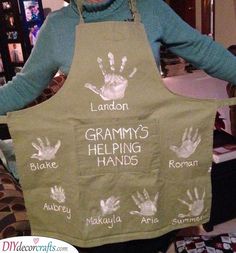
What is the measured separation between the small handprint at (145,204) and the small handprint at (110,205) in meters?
0.04

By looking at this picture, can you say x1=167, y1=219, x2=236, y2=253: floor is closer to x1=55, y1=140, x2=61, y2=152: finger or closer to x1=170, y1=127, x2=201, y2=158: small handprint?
x1=170, y1=127, x2=201, y2=158: small handprint

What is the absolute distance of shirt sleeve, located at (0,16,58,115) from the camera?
2.50ft

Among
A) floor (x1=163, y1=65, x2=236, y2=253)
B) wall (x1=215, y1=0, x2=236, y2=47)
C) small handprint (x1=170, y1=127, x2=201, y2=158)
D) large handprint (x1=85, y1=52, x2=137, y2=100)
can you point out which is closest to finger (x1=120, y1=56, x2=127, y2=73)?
large handprint (x1=85, y1=52, x2=137, y2=100)

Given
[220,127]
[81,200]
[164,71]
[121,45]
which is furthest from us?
[164,71]

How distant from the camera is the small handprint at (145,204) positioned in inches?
33.6

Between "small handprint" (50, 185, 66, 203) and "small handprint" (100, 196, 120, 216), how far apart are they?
0.10m

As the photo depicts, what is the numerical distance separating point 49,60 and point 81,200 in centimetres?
34

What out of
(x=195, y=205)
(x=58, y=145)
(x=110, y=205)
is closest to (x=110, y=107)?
(x=58, y=145)

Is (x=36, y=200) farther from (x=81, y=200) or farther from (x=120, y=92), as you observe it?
(x=120, y=92)

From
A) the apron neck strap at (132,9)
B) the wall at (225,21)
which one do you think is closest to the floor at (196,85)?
the wall at (225,21)

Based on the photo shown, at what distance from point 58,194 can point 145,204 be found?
0.72 feet

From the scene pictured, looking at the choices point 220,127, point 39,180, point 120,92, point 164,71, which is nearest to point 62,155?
point 39,180

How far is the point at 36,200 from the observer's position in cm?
86

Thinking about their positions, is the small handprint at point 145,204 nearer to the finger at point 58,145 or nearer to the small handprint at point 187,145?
the small handprint at point 187,145
